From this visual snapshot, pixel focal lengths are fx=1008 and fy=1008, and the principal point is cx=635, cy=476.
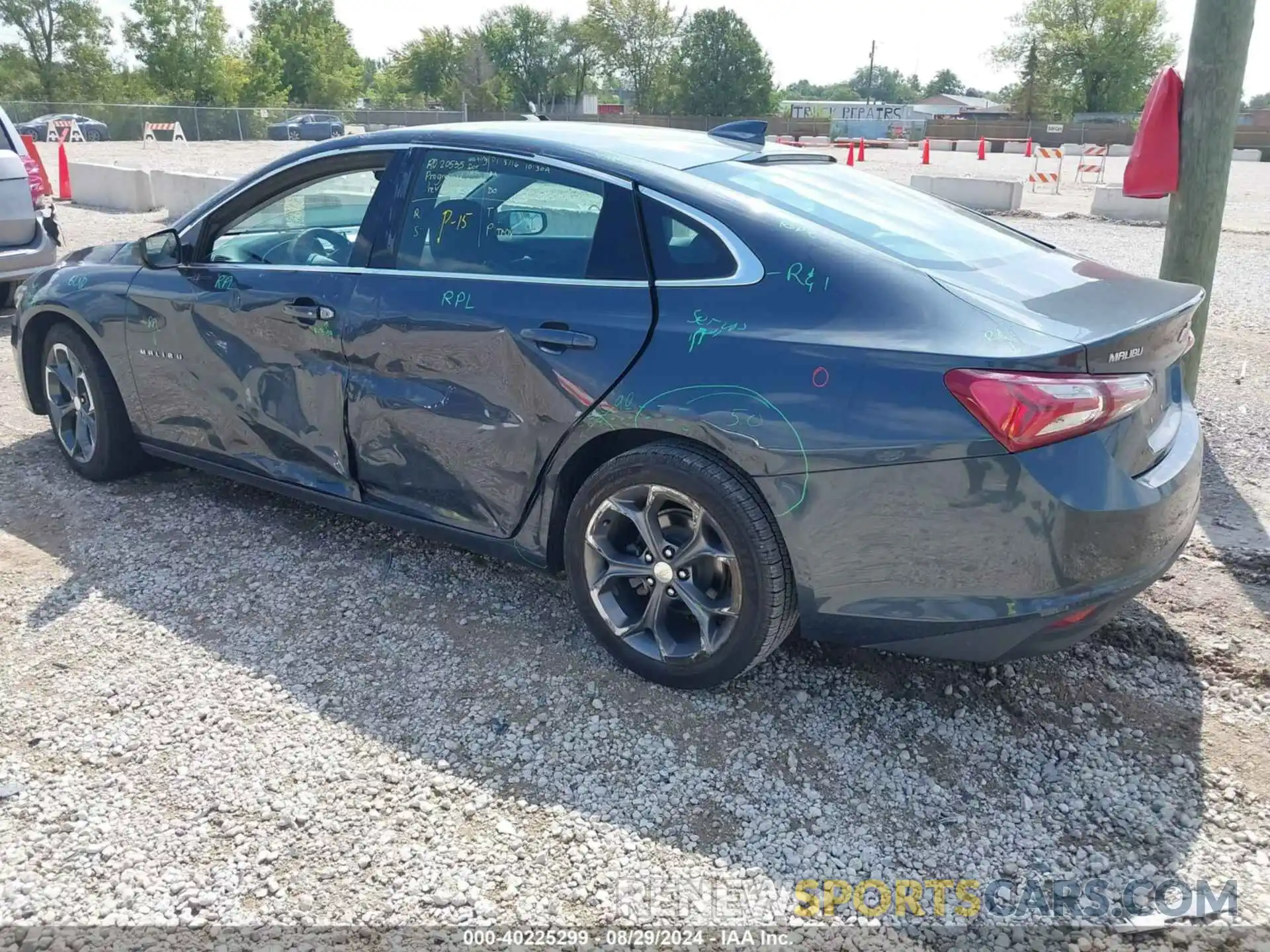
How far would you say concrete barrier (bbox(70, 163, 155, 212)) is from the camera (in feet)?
53.8

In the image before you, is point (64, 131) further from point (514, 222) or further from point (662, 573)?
point (662, 573)

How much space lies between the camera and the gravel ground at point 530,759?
95.2 inches

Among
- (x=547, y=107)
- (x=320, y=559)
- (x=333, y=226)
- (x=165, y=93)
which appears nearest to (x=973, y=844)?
(x=320, y=559)

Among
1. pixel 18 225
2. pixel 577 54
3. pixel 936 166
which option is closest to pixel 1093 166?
pixel 936 166

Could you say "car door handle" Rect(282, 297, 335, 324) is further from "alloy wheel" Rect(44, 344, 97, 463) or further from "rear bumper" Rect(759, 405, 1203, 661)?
"rear bumper" Rect(759, 405, 1203, 661)

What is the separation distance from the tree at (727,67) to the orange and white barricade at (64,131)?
5173cm

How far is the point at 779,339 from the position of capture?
2.74m

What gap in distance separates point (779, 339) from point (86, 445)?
3.59 metres

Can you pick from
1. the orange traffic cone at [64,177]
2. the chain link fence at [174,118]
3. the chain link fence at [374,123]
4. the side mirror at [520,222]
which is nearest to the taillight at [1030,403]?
the side mirror at [520,222]

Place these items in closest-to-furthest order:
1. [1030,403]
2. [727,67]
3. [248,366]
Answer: [1030,403]
[248,366]
[727,67]

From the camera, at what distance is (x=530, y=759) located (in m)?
2.88

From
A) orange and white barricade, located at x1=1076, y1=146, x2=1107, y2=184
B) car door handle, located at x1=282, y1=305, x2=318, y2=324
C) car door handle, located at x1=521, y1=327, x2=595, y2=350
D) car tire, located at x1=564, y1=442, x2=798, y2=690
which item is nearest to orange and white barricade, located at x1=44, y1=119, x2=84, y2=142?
orange and white barricade, located at x1=1076, y1=146, x2=1107, y2=184

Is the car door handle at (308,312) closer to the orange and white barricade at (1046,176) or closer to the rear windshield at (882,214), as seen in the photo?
the rear windshield at (882,214)
